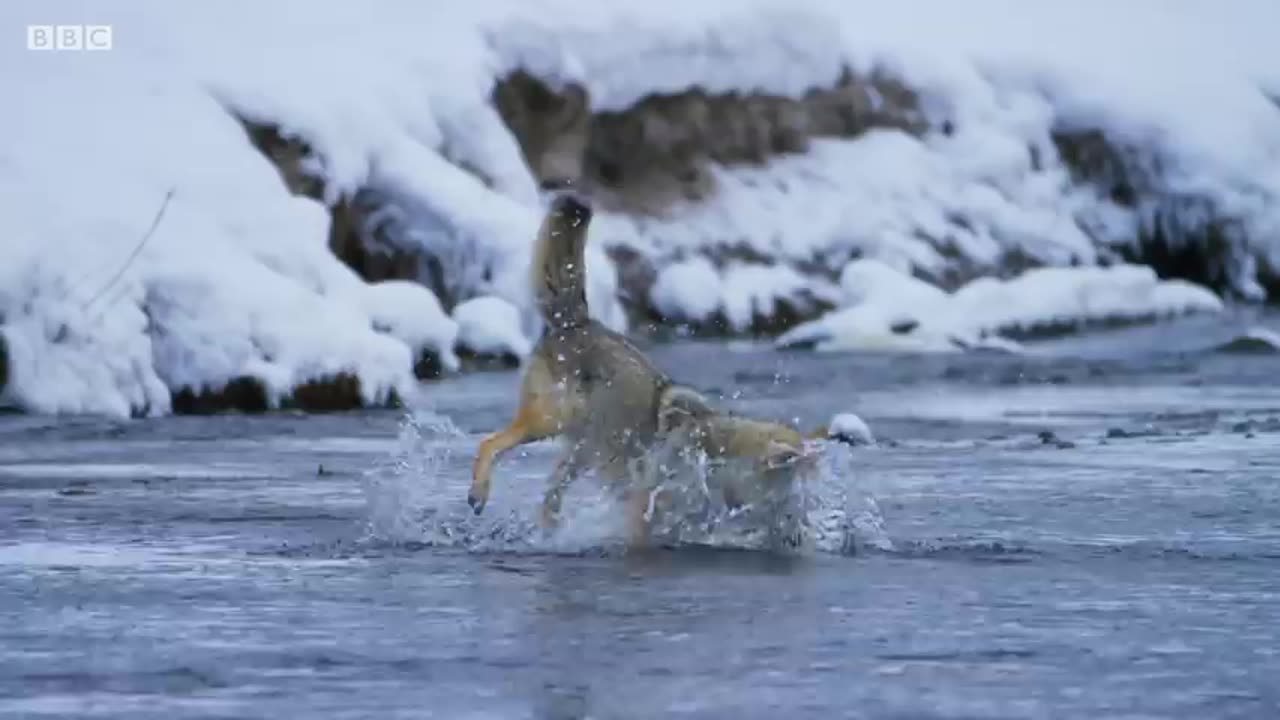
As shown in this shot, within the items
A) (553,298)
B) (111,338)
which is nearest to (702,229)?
(111,338)

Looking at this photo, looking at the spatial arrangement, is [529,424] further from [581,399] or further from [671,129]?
[671,129]

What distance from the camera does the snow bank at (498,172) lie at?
19.4m

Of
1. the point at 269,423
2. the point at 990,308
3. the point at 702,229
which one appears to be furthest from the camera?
the point at 702,229

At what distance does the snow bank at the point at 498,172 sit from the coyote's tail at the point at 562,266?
830cm

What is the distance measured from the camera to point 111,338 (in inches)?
737

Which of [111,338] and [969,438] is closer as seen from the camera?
[969,438]

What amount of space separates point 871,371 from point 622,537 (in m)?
15.1

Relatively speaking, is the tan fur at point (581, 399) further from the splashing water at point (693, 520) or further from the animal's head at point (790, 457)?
the animal's head at point (790, 457)

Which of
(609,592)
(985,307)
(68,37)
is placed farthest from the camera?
(985,307)

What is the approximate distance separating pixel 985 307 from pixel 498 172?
6804 mm

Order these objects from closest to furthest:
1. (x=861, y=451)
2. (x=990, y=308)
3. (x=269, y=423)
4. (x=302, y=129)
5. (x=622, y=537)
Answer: (x=622, y=537) < (x=861, y=451) < (x=269, y=423) < (x=302, y=129) < (x=990, y=308)

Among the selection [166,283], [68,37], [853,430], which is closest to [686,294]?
[68,37]

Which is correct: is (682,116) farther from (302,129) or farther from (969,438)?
(969,438)

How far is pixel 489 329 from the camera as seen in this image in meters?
24.3
